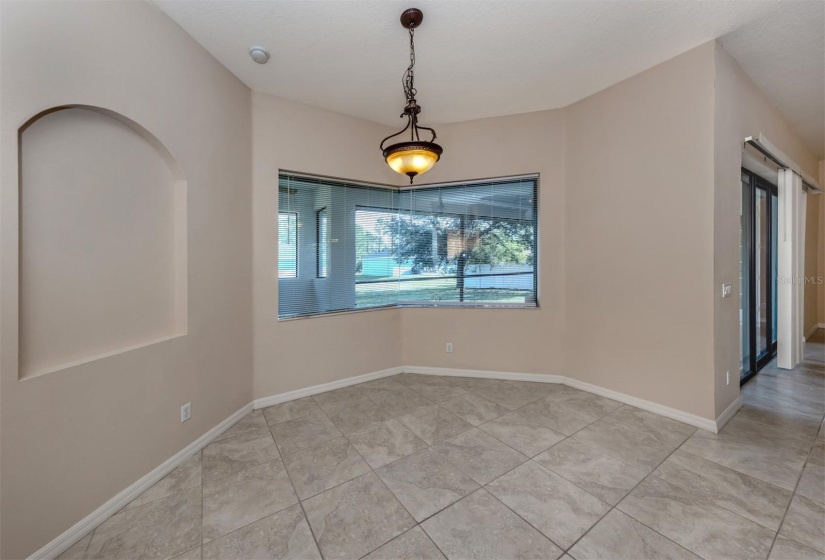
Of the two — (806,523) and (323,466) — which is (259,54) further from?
(806,523)

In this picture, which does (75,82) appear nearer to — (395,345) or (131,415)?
(131,415)

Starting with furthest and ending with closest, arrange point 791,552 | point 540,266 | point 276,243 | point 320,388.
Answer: point 540,266 < point 320,388 < point 276,243 < point 791,552

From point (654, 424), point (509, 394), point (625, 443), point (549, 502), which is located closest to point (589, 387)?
point (654, 424)

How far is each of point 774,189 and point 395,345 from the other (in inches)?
210

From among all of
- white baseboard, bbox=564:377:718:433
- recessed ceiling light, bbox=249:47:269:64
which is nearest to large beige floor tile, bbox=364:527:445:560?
white baseboard, bbox=564:377:718:433

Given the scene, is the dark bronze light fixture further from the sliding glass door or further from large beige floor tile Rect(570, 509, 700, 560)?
the sliding glass door

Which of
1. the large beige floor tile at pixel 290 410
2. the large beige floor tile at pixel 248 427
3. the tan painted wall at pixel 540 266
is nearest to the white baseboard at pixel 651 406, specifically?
the tan painted wall at pixel 540 266

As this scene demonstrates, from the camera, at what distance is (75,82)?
163 cm

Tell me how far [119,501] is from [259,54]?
3178 mm

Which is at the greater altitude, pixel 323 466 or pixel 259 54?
pixel 259 54

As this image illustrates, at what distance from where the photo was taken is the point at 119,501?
1.82 metres

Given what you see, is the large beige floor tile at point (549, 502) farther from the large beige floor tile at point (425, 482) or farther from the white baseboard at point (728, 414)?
the white baseboard at point (728, 414)

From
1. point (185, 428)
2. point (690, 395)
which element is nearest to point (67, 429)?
point (185, 428)

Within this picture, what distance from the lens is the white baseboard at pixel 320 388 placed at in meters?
3.11
